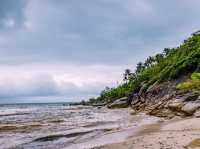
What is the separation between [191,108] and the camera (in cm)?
2997

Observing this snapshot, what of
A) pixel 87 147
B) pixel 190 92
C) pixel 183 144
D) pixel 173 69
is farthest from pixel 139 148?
pixel 173 69

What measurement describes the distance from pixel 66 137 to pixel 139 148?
959 centimetres

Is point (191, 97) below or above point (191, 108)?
above

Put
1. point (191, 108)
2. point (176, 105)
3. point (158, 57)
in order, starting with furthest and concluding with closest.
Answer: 1. point (158, 57)
2. point (176, 105)
3. point (191, 108)

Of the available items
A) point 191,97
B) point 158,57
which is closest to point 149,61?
point 158,57

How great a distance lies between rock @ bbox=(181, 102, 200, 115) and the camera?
96.6 ft

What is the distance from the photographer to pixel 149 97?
5825 cm

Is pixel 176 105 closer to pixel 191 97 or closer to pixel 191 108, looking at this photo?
pixel 191 97

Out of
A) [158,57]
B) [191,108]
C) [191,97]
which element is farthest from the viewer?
[158,57]

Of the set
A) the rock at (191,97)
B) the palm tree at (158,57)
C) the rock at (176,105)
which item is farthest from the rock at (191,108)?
the palm tree at (158,57)

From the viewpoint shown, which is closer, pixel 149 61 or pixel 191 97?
pixel 191 97

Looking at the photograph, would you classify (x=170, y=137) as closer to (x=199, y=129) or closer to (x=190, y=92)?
(x=199, y=129)

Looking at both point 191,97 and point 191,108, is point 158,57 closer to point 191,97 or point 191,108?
point 191,97

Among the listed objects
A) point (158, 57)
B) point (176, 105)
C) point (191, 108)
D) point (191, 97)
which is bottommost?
point (191, 108)
